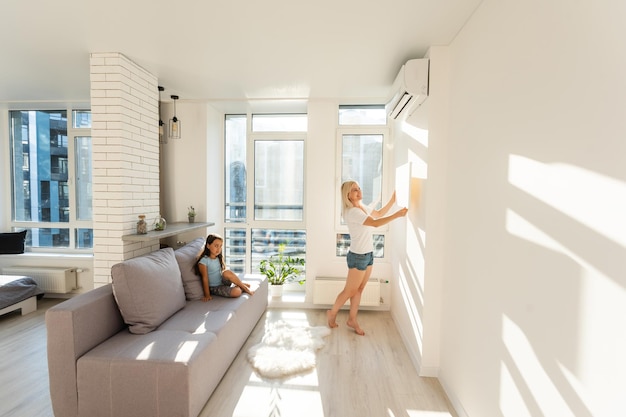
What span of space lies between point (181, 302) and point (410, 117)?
9.04 ft

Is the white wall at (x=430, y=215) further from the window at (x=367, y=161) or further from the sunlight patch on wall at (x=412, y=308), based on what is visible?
the window at (x=367, y=161)

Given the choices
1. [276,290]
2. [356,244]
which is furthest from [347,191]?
[276,290]

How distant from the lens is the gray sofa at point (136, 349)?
1.73 metres

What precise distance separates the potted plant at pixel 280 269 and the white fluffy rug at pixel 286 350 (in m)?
0.64

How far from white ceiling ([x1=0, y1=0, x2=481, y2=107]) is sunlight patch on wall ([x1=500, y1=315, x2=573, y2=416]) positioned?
195cm

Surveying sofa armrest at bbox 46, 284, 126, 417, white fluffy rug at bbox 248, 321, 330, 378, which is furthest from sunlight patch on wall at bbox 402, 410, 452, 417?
sofa armrest at bbox 46, 284, 126, 417

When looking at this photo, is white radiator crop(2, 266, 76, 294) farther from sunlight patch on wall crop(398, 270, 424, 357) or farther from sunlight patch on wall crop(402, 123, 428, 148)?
sunlight patch on wall crop(402, 123, 428, 148)

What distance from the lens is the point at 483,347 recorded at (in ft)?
5.41

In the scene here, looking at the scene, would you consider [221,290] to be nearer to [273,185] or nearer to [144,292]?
[144,292]

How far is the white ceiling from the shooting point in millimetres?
1919

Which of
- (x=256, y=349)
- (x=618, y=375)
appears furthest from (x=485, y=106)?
(x=256, y=349)

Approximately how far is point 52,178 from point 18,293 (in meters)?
1.67

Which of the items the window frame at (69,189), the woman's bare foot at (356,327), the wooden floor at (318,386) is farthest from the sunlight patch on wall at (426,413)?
the window frame at (69,189)

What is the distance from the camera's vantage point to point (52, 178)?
4211 mm
